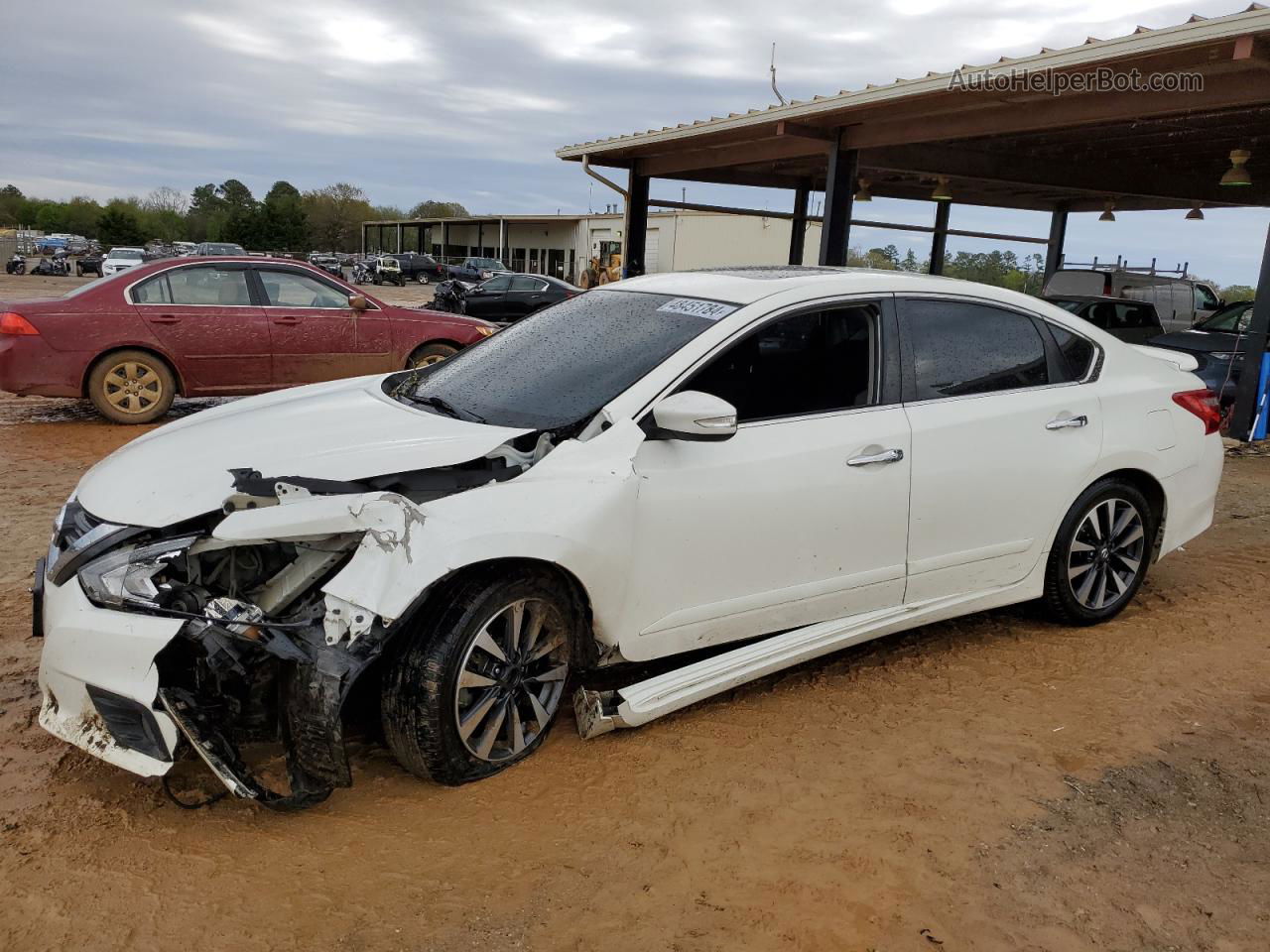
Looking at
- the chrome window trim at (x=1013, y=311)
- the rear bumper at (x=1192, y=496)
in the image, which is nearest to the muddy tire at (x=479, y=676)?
the chrome window trim at (x=1013, y=311)

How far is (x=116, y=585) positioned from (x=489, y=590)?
3.49 feet

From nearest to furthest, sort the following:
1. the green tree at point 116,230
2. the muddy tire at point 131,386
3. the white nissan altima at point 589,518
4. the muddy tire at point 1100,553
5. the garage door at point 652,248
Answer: the white nissan altima at point 589,518
the muddy tire at point 1100,553
the muddy tire at point 131,386
the garage door at point 652,248
the green tree at point 116,230

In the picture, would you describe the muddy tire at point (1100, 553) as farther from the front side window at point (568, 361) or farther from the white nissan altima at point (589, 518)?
the front side window at point (568, 361)

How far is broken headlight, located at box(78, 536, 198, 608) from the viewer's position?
271cm

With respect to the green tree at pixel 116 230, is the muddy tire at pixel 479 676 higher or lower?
lower

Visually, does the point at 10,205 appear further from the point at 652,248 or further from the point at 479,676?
the point at 479,676

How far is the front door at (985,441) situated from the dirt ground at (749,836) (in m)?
0.55

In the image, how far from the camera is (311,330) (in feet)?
29.9

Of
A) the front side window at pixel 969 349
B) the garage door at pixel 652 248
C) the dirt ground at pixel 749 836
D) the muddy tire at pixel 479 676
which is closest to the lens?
the dirt ground at pixel 749 836

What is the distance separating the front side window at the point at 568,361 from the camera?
341 cm

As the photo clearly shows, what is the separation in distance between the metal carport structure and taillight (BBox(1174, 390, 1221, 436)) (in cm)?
371

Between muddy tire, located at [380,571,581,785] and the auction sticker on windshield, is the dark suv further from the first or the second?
muddy tire, located at [380,571,581,785]

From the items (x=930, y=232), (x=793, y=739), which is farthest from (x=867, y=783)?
(x=930, y=232)

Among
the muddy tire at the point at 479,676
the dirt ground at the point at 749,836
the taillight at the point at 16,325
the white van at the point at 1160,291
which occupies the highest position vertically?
the white van at the point at 1160,291
